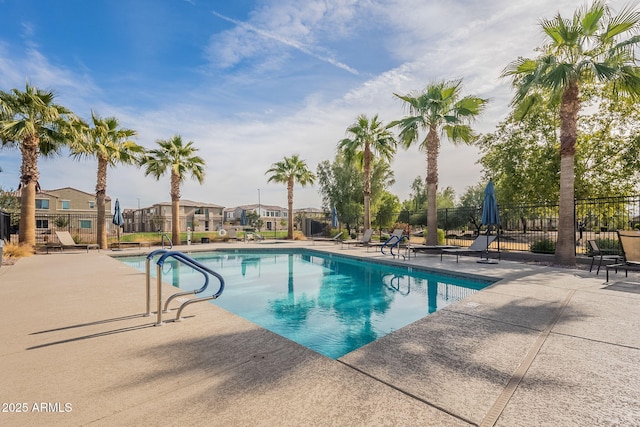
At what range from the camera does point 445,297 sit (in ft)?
22.3

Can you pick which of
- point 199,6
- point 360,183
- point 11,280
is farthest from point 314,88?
point 360,183

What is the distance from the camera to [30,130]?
12078mm

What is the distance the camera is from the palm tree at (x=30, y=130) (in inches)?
467

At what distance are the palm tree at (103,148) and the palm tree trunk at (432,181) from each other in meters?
15.4

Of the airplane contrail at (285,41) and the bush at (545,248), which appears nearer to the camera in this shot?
the airplane contrail at (285,41)

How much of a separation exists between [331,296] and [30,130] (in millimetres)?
14149

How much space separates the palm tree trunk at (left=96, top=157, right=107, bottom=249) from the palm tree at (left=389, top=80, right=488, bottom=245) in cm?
1534

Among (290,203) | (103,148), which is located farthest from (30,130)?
(290,203)

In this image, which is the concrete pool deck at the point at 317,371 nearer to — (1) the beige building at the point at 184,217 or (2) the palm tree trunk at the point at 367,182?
(2) the palm tree trunk at the point at 367,182

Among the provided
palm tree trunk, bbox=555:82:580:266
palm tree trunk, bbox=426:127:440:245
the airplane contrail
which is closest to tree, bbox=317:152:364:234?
palm tree trunk, bbox=426:127:440:245

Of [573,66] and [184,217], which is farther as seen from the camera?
[184,217]

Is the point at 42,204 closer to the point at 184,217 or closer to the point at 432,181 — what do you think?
the point at 184,217

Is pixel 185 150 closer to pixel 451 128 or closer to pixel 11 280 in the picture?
pixel 11 280

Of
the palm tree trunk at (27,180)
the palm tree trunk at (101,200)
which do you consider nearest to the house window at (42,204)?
the palm tree trunk at (101,200)
